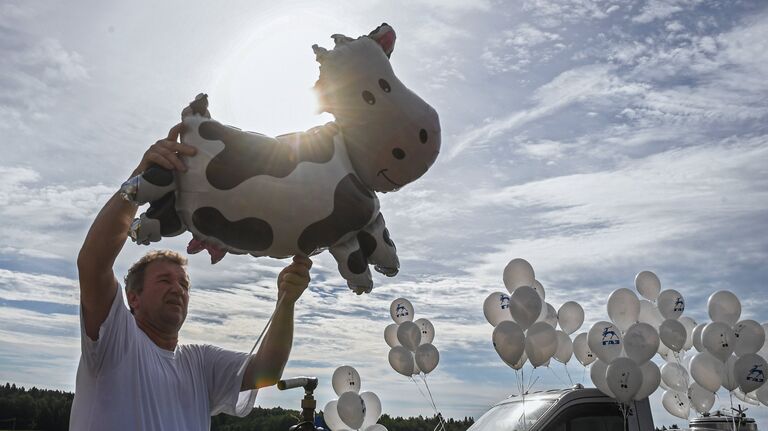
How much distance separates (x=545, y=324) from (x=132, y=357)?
14.2 feet

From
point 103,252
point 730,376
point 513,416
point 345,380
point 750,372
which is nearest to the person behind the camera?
point 103,252

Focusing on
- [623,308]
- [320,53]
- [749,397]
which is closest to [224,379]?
[320,53]

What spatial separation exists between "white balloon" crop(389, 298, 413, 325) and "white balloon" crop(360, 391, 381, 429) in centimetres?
85

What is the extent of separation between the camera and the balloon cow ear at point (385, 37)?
97.0 inches

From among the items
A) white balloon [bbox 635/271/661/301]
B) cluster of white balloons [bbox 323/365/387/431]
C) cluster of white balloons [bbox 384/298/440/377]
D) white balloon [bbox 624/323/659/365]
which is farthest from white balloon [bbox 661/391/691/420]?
cluster of white balloons [bbox 323/365/387/431]

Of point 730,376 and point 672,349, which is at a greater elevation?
point 672,349

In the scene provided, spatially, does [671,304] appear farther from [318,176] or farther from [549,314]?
[318,176]

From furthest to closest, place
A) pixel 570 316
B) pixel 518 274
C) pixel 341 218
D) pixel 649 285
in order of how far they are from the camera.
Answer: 1. pixel 649 285
2. pixel 570 316
3. pixel 518 274
4. pixel 341 218

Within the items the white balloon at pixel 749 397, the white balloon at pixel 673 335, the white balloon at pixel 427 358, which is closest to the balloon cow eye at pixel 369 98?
the white balloon at pixel 427 358

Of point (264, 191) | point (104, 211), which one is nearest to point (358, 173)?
point (264, 191)

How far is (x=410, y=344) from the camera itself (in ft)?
21.1

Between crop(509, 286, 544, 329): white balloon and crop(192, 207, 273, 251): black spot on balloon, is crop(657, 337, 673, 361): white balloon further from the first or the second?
crop(192, 207, 273, 251): black spot on balloon

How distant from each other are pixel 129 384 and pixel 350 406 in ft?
14.2

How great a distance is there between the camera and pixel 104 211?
202cm
